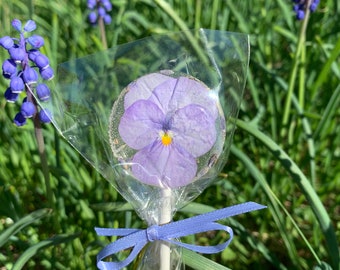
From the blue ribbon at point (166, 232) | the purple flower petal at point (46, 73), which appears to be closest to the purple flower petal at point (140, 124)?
the blue ribbon at point (166, 232)

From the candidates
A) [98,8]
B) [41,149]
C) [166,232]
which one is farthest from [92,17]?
[166,232]

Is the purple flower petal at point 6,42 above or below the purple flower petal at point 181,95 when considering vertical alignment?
above

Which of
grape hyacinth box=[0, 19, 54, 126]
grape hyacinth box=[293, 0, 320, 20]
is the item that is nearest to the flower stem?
grape hyacinth box=[0, 19, 54, 126]

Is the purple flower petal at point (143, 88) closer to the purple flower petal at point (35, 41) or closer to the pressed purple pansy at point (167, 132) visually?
the pressed purple pansy at point (167, 132)

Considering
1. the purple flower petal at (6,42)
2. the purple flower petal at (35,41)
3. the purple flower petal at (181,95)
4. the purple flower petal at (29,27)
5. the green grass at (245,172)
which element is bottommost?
the green grass at (245,172)

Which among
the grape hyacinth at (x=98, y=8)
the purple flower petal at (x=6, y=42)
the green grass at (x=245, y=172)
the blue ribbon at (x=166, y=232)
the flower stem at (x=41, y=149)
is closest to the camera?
the blue ribbon at (x=166, y=232)

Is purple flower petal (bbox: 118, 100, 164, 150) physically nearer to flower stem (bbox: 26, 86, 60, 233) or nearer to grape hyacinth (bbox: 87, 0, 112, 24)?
flower stem (bbox: 26, 86, 60, 233)

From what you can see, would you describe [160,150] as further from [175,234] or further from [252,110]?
Result: [252,110]
